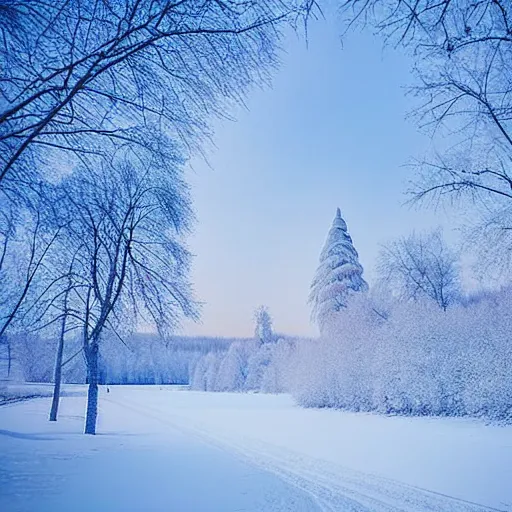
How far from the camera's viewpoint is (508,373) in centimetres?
1639

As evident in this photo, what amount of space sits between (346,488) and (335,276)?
81.6ft

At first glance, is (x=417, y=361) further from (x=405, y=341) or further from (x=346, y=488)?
(x=346, y=488)

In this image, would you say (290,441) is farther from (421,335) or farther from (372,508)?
(421,335)

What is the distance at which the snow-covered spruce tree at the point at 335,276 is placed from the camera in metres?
30.6

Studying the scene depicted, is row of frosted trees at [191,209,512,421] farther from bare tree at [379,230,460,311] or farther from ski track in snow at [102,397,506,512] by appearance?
ski track in snow at [102,397,506,512]

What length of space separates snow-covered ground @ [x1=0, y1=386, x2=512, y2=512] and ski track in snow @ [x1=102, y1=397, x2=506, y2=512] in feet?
0.06

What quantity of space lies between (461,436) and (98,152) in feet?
45.7

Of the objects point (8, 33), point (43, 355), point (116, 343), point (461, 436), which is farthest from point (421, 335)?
point (43, 355)

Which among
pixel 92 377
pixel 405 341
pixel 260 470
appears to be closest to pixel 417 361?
pixel 405 341

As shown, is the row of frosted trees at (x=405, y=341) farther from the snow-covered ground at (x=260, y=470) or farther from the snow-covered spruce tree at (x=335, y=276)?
the snow-covered ground at (x=260, y=470)

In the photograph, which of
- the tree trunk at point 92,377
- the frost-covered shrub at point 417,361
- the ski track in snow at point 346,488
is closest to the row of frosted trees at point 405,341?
the frost-covered shrub at point 417,361

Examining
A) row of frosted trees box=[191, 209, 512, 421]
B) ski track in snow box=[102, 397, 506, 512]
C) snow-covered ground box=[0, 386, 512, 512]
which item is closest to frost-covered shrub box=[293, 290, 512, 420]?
row of frosted trees box=[191, 209, 512, 421]

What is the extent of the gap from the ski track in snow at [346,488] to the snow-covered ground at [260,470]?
0.02 m

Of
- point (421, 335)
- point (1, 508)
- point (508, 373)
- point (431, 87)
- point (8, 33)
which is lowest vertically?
point (1, 508)
